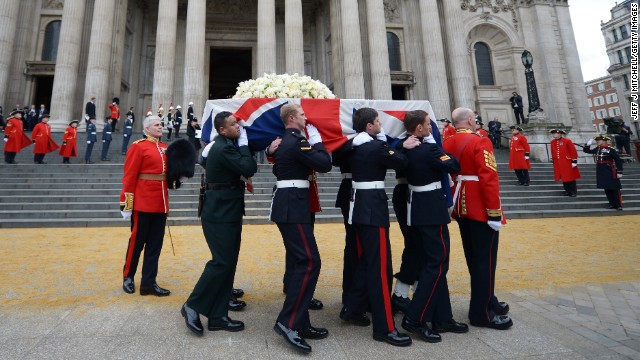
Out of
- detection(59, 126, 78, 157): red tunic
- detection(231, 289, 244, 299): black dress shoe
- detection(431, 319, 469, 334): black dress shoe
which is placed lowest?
detection(431, 319, 469, 334): black dress shoe

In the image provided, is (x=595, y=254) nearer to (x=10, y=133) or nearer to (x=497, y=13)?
(x=10, y=133)

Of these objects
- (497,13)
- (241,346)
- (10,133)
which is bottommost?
(241,346)

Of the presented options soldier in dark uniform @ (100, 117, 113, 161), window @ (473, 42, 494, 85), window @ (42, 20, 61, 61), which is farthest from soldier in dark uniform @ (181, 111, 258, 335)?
window @ (473, 42, 494, 85)

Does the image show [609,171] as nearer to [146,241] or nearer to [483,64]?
[146,241]

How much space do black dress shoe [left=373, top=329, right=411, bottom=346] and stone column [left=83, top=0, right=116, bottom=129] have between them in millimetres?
19886

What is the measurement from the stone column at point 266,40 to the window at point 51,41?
527 inches

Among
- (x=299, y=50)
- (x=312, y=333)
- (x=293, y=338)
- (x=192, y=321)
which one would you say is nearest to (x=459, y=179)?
(x=312, y=333)

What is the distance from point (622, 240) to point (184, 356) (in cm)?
830

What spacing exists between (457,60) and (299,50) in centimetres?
1074

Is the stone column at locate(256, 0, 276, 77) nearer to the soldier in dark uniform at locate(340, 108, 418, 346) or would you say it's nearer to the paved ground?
the paved ground

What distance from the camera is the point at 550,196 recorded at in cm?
1116

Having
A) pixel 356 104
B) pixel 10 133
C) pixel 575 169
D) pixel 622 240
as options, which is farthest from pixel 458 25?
pixel 10 133

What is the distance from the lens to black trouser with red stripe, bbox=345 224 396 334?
2803 mm

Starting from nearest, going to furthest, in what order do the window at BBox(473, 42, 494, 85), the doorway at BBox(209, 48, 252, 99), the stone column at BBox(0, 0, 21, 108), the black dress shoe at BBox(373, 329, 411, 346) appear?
the black dress shoe at BBox(373, 329, 411, 346) < the stone column at BBox(0, 0, 21, 108) < the window at BBox(473, 42, 494, 85) < the doorway at BBox(209, 48, 252, 99)
